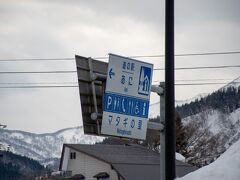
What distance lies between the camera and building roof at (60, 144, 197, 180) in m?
34.9

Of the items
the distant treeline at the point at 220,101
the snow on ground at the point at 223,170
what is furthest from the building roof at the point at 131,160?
the distant treeline at the point at 220,101

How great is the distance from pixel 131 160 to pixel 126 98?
89.8ft

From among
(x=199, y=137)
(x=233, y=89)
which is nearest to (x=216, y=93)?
(x=233, y=89)

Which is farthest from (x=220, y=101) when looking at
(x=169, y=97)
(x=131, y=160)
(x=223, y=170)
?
(x=223, y=170)

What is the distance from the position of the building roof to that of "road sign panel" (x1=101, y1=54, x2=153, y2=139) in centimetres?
2318

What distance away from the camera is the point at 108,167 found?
36969 mm

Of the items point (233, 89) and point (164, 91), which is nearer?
point (164, 91)

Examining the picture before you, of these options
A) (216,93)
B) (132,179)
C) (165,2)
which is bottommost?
(132,179)

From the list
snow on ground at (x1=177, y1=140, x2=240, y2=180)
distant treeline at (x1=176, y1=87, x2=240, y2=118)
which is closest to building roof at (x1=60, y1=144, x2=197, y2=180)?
snow on ground at (x1=177, y1=140, x2=240, y2=180)

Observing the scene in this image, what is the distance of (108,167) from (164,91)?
2689 centimetres

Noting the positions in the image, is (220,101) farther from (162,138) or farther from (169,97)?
(169,97)

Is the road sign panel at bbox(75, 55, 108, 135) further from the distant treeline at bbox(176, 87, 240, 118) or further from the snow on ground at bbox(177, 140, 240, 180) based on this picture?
the distant treeline at bbox(176, 87, 240, 118)

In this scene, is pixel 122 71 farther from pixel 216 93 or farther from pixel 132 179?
pixel 216 93

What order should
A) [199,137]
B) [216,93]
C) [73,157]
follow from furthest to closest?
[216,93]
[199,137]
[73,157]
